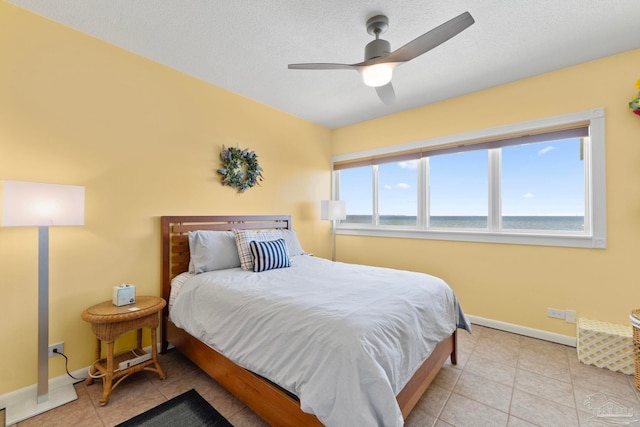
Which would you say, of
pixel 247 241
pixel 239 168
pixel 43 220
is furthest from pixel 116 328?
pixel 239 168

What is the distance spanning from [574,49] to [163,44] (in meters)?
3.56

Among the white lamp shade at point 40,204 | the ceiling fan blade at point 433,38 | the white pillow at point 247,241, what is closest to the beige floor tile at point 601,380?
the ceiling fan blade at point 433,38

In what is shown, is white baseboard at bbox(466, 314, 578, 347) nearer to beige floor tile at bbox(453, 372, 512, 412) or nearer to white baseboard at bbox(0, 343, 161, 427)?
beige floor tile at bbox(453, 372, 512, 412)

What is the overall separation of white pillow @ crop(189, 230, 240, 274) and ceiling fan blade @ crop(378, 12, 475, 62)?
6.83ft

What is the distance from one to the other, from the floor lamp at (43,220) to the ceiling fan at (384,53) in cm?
178

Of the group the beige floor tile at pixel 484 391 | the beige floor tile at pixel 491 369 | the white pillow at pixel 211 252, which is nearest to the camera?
the beige floor tile at pixel 484 391

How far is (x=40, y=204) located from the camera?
1.70m

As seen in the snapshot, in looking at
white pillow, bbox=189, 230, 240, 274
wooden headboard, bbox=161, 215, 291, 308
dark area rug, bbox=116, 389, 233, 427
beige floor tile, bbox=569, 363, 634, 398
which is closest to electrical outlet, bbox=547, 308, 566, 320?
beige floor tile, bbox=569, 363, 634, 398

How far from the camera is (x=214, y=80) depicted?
2908 millimetres

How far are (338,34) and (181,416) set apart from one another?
2943 mm

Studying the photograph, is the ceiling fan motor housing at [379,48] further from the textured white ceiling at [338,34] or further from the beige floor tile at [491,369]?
the beige floor tile at [491,369]

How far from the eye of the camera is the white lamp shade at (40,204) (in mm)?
1598

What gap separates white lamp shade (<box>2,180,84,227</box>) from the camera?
5.24ft

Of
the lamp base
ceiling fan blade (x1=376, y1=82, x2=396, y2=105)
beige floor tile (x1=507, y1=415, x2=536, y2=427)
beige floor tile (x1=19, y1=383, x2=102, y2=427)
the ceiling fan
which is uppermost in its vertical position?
the ceiling fan
